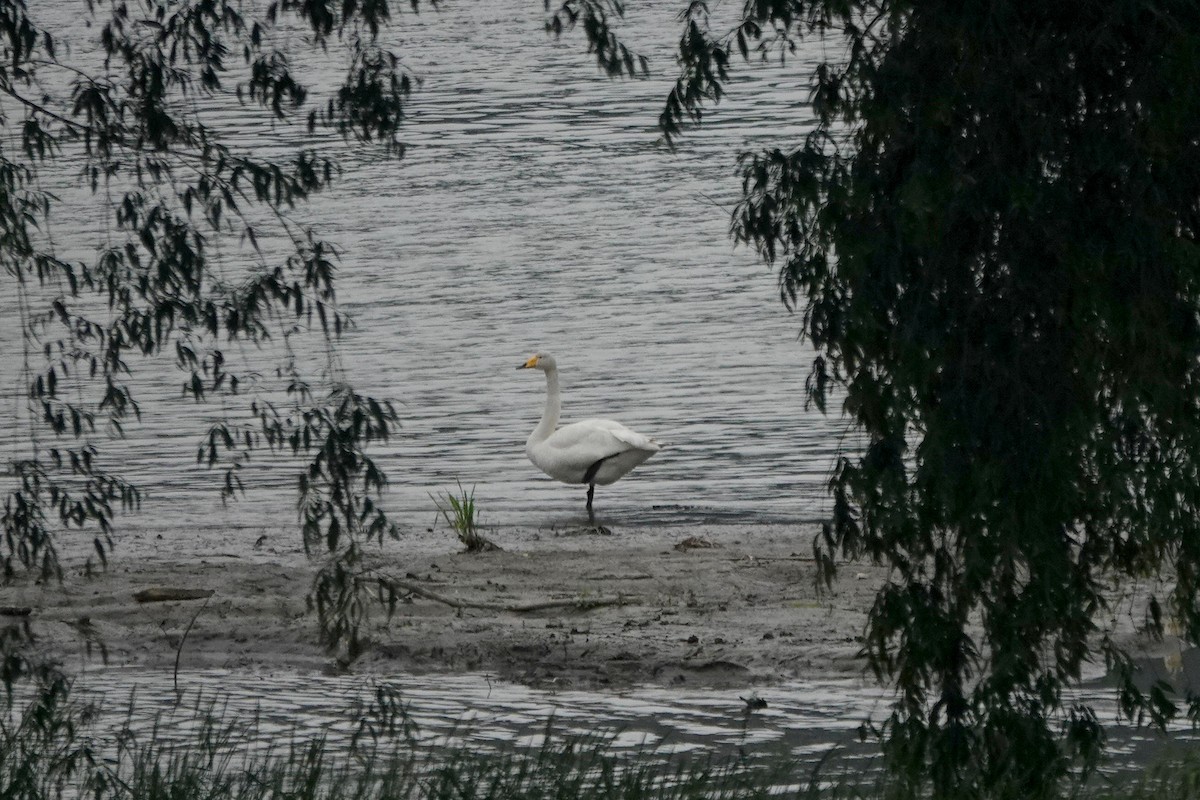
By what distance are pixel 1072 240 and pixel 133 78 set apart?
3.44m

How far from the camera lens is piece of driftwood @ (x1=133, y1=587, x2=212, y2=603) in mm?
12031

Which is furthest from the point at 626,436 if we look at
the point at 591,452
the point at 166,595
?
the point at 166,595

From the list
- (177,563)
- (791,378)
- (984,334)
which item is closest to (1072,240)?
(984,334)

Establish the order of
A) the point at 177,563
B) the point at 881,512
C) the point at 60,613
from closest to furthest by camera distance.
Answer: the point at 881,512 → the point at 60,613 → the point at 177,563

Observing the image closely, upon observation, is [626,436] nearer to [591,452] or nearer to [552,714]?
[591,452]

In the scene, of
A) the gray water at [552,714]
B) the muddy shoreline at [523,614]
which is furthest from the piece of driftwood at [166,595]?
the gray water at [552,714]

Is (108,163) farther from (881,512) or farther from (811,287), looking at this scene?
(881,512)

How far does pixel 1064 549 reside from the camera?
5.83 metres

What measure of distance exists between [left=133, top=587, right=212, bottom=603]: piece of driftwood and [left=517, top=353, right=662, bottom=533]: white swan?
421 cm

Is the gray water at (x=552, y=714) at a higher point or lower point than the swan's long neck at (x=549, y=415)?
higher

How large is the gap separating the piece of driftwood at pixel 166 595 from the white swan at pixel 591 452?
421cm

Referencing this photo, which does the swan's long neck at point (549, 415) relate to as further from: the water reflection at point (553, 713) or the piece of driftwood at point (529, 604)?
the water reflection at point (553, 713)

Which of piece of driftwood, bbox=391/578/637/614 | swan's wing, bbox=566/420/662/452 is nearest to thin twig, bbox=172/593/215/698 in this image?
piece of driftwood, bbox=391/578/637/614

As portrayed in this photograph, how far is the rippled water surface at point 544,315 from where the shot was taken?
652 inches
